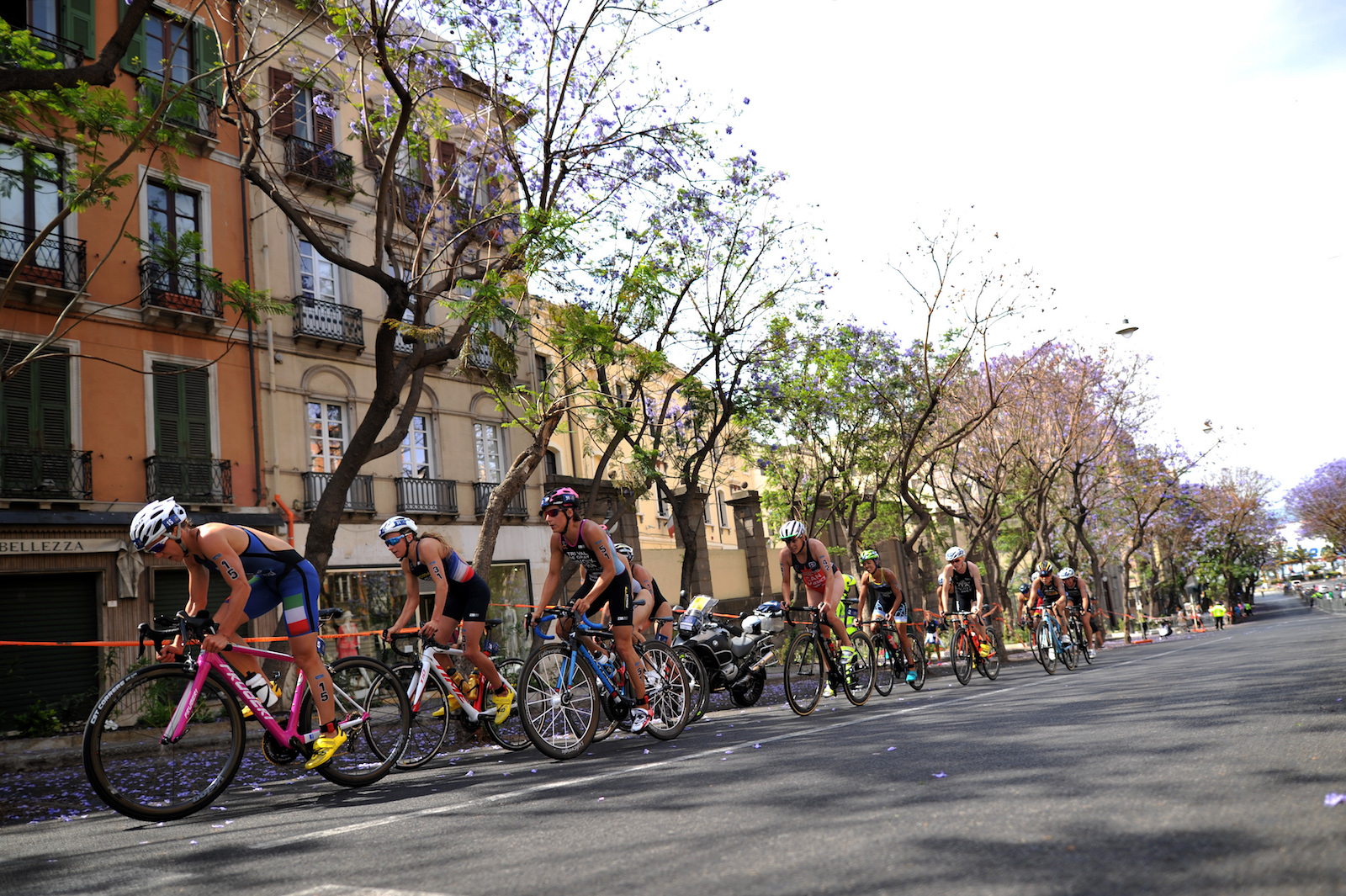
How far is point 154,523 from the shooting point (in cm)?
575

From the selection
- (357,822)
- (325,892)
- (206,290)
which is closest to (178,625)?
(357,822)

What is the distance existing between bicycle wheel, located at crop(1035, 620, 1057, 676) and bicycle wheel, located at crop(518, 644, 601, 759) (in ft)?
33.8

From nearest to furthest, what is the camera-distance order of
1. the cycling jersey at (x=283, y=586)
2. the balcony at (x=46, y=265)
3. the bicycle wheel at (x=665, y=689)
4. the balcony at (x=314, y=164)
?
the cycling jersey at (x=283, y=586), the bicycle wheel at (x=665, y=689), the balcony at (x=46, y=265), the balcony at (x=314, y=164)

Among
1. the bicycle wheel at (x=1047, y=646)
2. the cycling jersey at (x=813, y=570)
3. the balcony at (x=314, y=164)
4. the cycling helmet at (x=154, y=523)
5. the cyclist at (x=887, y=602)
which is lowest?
the bicycle wheel at (x=1047, y=646)

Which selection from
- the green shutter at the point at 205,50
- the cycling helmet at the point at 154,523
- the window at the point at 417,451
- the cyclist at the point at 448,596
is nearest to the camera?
the cycling helmet at the point at 154,523

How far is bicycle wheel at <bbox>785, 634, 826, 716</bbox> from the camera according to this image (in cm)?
964

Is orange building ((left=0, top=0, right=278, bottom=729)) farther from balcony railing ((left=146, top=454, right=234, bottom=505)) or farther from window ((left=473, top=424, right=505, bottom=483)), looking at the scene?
window ((left=473, top=424, right=505, bottom=483))

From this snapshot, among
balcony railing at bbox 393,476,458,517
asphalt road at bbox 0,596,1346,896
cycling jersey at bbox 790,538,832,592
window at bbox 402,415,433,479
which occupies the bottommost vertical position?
asphalt road at bbox 0,596,1346,896

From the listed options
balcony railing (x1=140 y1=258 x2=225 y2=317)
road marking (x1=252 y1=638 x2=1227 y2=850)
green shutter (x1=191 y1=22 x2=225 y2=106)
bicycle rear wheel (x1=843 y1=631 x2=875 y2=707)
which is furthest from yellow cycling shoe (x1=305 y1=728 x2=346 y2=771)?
green shutter (x1=191 y1=22 x2=225 y2=106)

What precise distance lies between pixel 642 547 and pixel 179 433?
15.5 metres

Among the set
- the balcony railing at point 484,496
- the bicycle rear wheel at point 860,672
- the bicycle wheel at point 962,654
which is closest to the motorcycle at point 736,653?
the bicycle rear wheel at point 860,672

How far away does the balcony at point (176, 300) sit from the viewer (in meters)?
17.9

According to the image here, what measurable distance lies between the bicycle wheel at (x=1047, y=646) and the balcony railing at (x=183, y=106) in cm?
1377

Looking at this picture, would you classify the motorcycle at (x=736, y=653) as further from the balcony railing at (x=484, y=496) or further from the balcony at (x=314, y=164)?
the balcony at (x=314, y=164)
